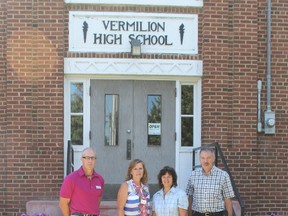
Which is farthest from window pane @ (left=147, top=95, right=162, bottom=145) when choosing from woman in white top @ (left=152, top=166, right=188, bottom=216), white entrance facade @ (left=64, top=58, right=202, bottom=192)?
woman in white top @ (left=152, top=166, right=188, bottom=216)

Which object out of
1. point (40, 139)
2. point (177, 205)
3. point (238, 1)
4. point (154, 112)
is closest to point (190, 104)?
point (154, 112)

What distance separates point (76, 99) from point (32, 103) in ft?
2.75

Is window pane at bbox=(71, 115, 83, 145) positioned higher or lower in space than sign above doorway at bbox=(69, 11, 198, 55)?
lower

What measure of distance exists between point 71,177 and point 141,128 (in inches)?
127

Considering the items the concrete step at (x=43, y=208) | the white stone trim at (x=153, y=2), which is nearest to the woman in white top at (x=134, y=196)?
the concrete step at (x=43, y=208)

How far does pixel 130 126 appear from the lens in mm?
9023

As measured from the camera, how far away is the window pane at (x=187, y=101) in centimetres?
916

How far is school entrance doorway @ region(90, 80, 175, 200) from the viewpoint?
895 cm

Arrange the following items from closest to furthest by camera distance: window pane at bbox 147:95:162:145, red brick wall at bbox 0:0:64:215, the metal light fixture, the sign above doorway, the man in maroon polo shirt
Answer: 1. the man in maroon polo shirt
2. red brick wall at bbox 0:0:64:215
3. the metal light fixture
4. the sign above doorway
5. window pane at bbox 147:95:162:145

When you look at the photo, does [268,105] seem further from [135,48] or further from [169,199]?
[169,199]

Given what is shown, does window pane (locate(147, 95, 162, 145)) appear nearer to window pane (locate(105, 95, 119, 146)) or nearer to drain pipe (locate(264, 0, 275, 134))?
window pane (locate(105, 95, 119, 146))

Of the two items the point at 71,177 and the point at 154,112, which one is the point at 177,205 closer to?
the point at 71,177

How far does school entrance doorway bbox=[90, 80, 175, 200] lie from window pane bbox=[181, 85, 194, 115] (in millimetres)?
195

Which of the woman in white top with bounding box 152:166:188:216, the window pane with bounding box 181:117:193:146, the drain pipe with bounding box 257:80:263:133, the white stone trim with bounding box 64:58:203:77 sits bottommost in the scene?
the woman in white top with bounding box 152:166:188:216
